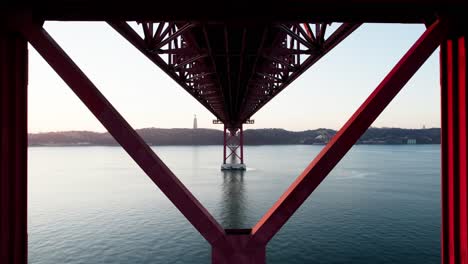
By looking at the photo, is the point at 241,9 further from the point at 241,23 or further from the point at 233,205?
the point at 233,205

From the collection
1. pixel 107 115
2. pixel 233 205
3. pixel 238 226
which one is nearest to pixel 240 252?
Result: pixel 107 115

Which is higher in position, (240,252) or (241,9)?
(241,9)

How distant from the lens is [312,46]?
7695mm

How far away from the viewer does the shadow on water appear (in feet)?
99.7
